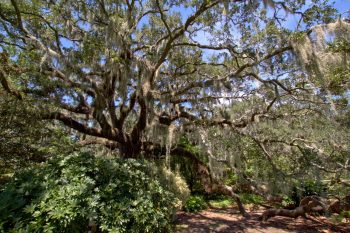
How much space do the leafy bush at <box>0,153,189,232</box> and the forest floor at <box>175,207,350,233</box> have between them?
208cm

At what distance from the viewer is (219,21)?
6.44 metres

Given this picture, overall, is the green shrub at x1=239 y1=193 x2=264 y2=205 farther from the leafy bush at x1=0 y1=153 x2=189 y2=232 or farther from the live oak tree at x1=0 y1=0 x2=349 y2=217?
the leafy bush at x1=0 y1=153 x2=189 y2=232

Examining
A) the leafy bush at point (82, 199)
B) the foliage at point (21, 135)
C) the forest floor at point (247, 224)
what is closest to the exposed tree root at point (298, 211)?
the forest floor at point (247, 224)

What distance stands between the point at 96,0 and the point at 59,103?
2429 mm

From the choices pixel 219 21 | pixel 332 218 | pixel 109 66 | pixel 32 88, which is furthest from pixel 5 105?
pixel 332 218

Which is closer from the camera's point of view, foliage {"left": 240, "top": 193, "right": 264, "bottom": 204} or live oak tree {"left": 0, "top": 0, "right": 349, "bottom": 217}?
live oak tree {"left": 0, "top": 0, "right": 349, "bottom": 217}

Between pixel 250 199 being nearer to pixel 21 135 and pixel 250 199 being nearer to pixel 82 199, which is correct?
pixel 21 135

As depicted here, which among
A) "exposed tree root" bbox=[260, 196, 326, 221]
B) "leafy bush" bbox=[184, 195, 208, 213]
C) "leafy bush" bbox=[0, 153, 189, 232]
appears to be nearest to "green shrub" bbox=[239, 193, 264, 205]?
"leafy bush" bbox=[184, 195, 208, 213]

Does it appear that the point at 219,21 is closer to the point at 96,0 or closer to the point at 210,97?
the point at 210,97

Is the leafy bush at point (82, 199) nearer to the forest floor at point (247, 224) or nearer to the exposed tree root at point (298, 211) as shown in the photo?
the forest floor at point (247, 224)

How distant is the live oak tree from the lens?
5488 mm

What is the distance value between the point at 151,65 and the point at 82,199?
152 inches

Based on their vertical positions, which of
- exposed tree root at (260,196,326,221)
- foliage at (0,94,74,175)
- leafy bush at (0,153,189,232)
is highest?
foliage at (0,94,74,175)

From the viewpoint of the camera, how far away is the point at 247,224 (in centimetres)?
630
